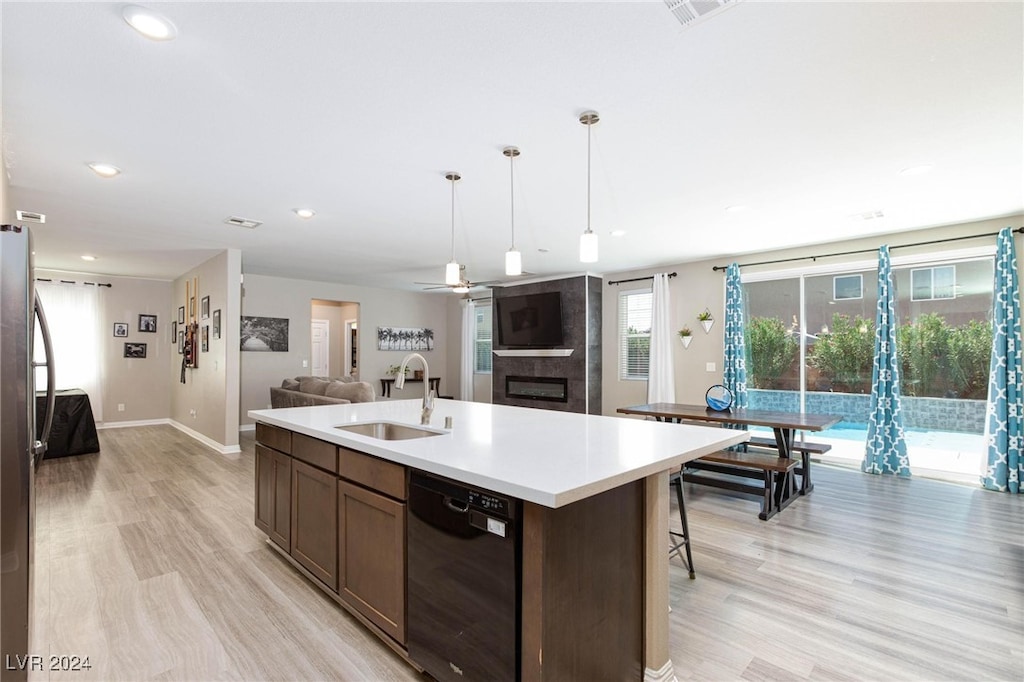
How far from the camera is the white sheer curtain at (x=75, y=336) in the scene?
7086 mm

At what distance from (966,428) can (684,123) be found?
452cm

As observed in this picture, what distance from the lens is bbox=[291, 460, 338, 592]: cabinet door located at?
7.39 feet

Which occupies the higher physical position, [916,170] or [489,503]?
[916,170]

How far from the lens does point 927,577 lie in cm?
263

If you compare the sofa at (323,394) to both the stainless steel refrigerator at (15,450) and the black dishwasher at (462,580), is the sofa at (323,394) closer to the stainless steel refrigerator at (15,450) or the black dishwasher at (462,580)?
the stainless steel refrigerator at (15,450)

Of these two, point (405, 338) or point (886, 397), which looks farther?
point (405, 338)

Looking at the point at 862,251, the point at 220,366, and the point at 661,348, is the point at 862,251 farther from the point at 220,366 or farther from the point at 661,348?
the point at 220,366

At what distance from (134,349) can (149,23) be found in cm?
796

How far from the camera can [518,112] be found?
8.05 feet

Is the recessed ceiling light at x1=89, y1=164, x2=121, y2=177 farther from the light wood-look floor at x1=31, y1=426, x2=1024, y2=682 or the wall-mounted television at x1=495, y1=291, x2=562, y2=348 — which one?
the wall-mounted television at x1=495, y1=291, x2=562, y2=348

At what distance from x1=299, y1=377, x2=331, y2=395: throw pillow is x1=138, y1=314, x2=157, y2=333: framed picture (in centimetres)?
378

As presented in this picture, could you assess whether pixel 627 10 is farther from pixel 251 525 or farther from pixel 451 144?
pixel 251 525

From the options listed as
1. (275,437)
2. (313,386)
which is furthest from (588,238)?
(313,386)

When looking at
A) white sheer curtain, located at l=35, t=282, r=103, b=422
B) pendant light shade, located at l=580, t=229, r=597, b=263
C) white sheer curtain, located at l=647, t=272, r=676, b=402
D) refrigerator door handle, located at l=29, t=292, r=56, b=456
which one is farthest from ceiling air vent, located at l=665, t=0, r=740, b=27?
white sheer curtain, located at l=35, t=282, r=103, b=422
